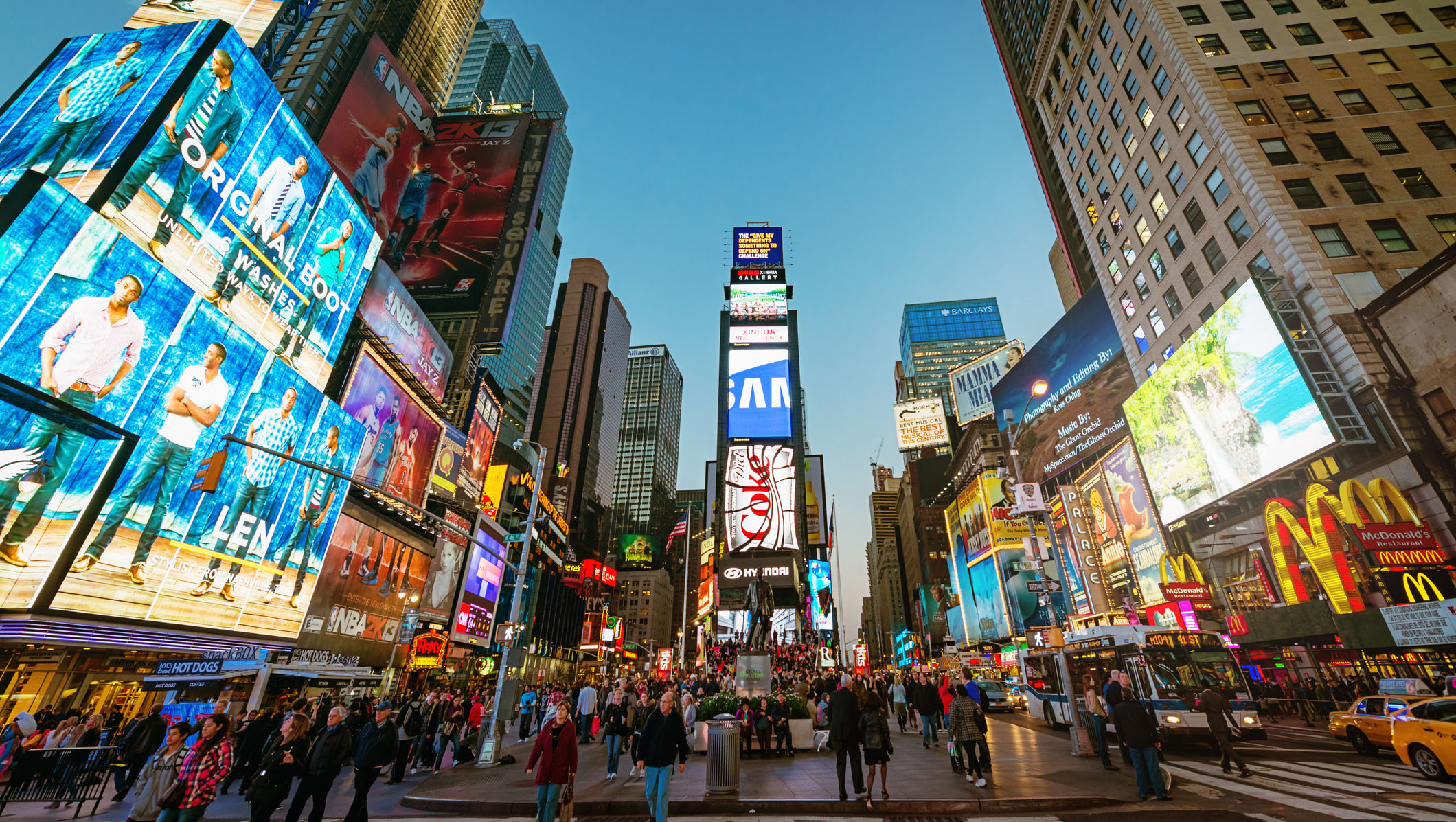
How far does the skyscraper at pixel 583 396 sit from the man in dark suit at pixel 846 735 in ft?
401

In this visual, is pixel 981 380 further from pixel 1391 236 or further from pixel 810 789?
pixel 810 789

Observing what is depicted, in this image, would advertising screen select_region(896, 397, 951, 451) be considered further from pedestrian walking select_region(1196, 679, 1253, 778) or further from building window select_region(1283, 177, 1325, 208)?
pedestrian walking select_region(1196, 679, 1253, 778)

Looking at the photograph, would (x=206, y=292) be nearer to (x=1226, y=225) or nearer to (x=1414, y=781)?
(x=1414, y=781)

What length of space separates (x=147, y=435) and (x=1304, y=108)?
63.5m

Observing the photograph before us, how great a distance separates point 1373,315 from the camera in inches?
1088

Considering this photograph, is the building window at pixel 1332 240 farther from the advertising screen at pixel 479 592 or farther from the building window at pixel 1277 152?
the advertising screen at pixel 479 592

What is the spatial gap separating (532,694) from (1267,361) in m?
40.2

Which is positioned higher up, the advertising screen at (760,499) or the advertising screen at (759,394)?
the advertising screen at (759,394)

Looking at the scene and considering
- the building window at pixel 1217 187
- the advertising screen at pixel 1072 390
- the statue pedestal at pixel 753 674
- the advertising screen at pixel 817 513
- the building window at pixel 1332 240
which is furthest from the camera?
the advertising screen at pixel 817 513

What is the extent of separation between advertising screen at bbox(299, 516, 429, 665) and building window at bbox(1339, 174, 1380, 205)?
6273 centimetres

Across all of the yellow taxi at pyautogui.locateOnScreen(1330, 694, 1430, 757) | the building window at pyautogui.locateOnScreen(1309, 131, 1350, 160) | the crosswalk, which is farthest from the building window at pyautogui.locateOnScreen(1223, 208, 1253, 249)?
the crosswalk

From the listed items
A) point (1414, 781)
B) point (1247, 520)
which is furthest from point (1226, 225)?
point (1414, 781)

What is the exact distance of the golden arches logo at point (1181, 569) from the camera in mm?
38438

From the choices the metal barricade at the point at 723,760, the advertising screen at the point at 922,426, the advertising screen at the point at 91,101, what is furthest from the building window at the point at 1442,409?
the advertising screen at the point at 922,426
